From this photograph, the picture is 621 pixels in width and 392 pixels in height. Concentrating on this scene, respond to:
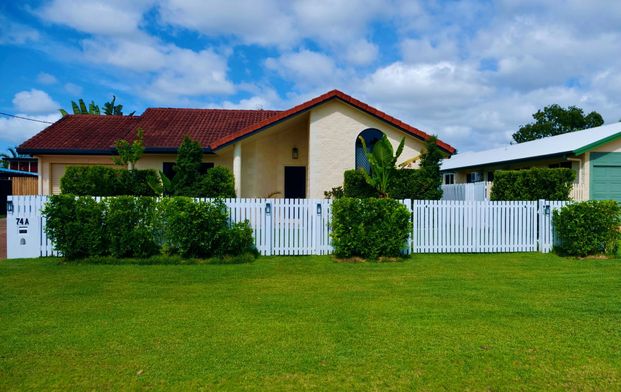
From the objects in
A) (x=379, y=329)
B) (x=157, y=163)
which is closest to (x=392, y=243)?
(x=379, y=329)

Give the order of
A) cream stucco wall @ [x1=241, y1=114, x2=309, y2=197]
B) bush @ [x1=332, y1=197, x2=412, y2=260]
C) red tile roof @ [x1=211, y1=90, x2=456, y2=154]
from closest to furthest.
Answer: bush @ [x1=332, y1=197, x2=412, y2=260]
red tile roof @ [x1=211, y1=90, x2=456, y2=154]
cream stucco wall @ [x1=241, y1=114, x2=309, y2=197]

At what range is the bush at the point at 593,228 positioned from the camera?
11.0 m

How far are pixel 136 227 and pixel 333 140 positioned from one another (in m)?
8.10

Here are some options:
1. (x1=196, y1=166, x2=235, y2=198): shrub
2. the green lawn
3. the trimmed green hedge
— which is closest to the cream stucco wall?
(x1=196, y1=166, x2=235, y2=198): shrub

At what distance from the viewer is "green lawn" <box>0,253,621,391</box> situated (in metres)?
4.17

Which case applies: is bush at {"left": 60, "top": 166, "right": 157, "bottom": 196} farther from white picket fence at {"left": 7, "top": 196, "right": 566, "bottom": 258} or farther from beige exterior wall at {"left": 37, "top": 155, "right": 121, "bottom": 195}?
beige exterior wall at {"left": 37, "top": 155, "right": 121, "bottom": 195}

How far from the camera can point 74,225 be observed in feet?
32.9

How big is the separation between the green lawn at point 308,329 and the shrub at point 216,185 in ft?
16.7

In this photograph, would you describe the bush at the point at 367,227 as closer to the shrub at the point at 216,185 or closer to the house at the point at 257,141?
the shrub at the point at 216,185

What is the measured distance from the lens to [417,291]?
7.59m

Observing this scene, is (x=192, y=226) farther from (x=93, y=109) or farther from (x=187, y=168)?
(x=93, y=109)

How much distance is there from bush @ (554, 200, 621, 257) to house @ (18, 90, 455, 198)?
5.47 meters

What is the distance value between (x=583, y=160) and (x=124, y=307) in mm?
17727

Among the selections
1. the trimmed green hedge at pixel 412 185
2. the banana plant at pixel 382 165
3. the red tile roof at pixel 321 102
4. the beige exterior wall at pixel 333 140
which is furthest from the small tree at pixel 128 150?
the banana plant at pixel 382 165
